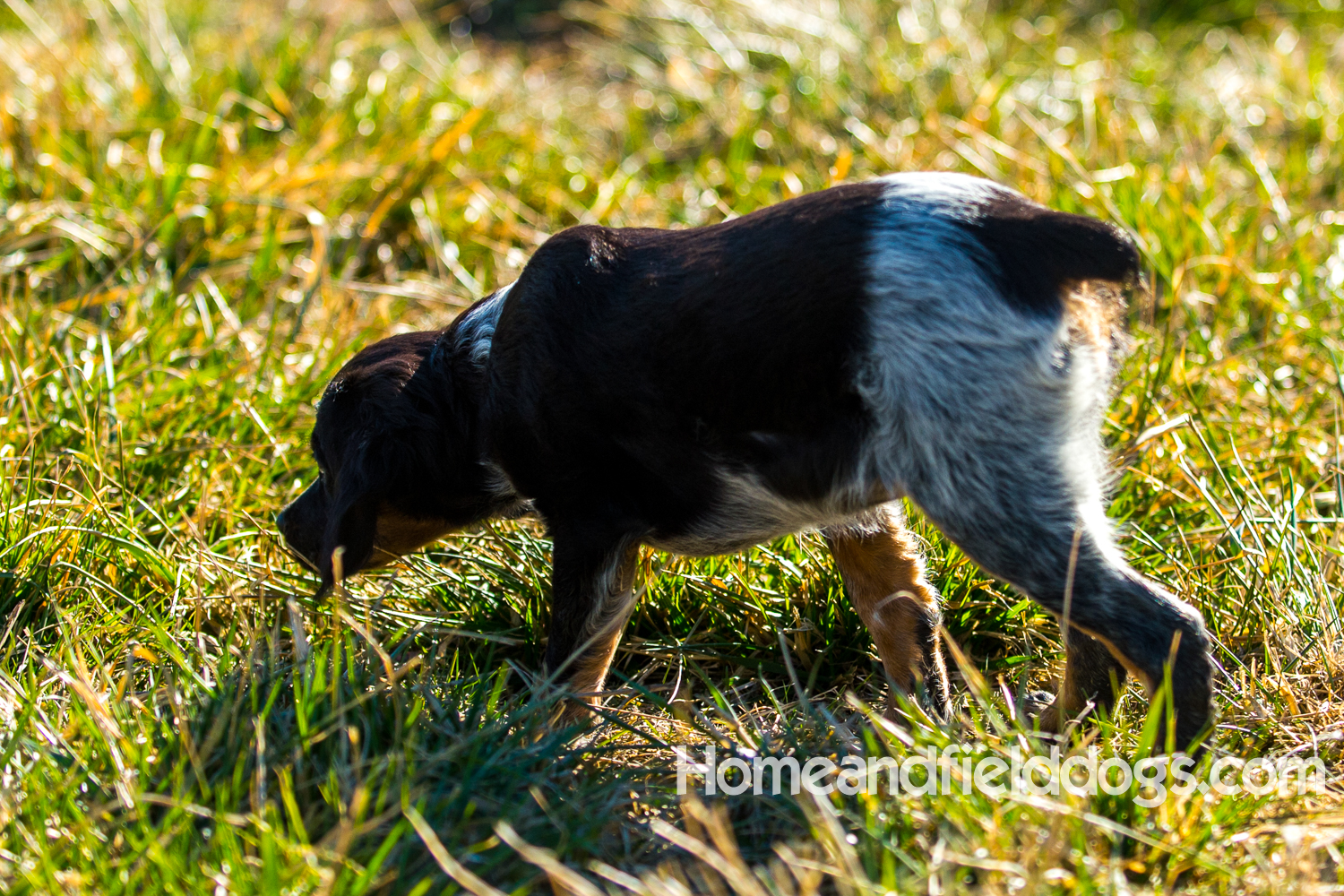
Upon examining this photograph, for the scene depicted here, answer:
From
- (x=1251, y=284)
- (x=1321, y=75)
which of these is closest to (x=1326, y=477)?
(x=1251, y=284)

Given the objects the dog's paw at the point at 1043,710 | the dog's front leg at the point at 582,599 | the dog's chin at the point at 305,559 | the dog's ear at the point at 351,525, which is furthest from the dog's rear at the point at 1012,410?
the dog's chin at the point at 305,559

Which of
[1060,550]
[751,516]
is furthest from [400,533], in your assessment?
[1060,550]

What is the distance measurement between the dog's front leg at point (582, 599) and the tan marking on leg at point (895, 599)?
23.4 inches

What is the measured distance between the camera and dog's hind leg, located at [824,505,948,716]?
3217mm

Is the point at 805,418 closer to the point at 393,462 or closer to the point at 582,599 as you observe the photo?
the point at 582,599

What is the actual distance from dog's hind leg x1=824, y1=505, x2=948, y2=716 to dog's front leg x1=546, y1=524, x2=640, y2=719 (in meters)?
0.58

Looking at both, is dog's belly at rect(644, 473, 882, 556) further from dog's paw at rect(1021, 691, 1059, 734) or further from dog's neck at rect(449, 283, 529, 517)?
dog's paw at rect(1021, 691, 1059, 734)

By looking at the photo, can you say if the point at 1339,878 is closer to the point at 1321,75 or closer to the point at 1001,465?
the point at 1001,465

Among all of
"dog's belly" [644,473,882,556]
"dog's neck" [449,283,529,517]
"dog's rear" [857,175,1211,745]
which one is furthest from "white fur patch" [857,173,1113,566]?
"dog's neck" [449,283,529,517]

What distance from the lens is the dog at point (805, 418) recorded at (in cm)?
255

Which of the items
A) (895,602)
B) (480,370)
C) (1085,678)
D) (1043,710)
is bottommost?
(1043,710)

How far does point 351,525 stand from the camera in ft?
10.2

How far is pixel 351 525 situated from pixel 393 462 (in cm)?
19

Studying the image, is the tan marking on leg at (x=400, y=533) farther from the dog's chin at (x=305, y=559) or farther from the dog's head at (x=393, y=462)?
the dog's chin at (x=305, y=559)
